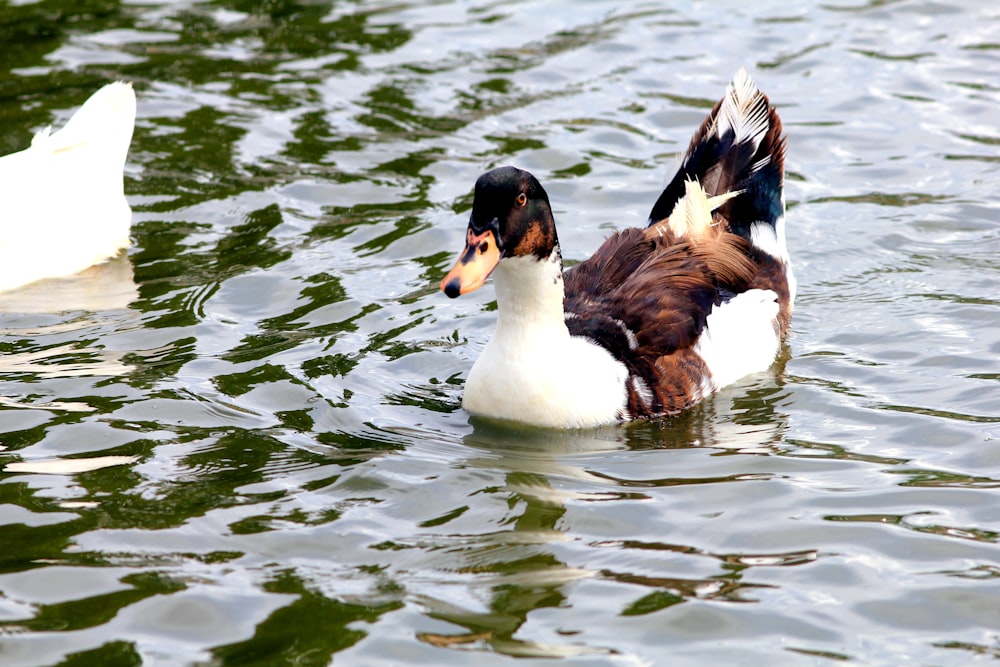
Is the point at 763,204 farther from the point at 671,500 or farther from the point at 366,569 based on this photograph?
the point at 366,569

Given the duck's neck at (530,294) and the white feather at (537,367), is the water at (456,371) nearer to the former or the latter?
the white feather at (537,367)

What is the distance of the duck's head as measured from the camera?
7082 mm

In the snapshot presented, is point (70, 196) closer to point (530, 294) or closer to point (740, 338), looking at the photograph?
point (530, 294)

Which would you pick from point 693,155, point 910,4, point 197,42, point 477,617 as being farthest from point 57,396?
point 910,4

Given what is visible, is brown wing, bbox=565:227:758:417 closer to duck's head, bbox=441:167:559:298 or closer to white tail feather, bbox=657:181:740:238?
white tail feather, bbox=657:181:740:238

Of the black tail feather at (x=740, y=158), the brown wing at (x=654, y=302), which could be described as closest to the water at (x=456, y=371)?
the brown wing at (x=654, y=302)

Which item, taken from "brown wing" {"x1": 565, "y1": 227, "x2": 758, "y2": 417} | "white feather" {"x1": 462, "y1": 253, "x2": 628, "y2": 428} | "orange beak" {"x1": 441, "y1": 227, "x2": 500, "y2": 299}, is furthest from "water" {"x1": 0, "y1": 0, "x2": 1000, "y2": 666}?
"orange beak" {"x1": 441, "y1": 227, "x2": 500, "y2": 299}

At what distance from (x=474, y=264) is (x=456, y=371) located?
5.55ft

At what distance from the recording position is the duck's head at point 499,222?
7082mm

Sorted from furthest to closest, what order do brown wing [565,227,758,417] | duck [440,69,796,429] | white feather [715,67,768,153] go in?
white feather [715,67,768,153], brown wing [565,227,758,417], duck [440,69,796,429]

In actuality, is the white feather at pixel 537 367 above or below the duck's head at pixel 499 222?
below

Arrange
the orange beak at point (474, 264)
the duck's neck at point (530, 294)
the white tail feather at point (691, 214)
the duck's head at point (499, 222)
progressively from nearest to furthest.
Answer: the orange beak at point (474, 264) → the duck's head at point (499, 222) → the duck's neck at point (530, 294) → the white tail feather at point (691, 214)

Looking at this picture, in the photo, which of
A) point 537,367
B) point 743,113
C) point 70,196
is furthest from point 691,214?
point 70,196

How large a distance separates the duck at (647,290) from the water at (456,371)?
219mm
